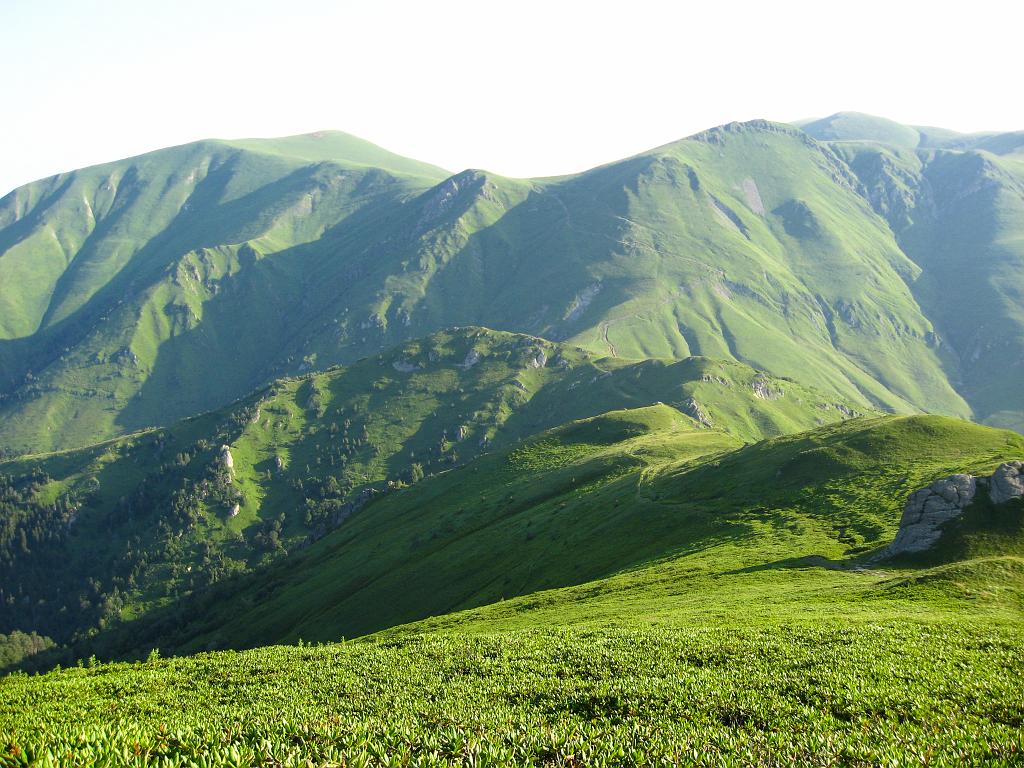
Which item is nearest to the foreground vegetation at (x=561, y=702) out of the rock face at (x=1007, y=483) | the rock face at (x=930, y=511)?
the rock face at (x=930, y=511)

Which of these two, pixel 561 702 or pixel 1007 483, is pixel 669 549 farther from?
pixel 561 702

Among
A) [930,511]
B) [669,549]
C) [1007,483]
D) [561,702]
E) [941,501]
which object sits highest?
[561,702]

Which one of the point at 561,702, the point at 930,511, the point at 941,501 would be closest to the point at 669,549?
the point at 930,511

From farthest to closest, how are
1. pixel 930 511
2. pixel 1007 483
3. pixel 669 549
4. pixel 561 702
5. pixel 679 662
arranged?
pixel 669 549 < pixel 930 511 < pixel 1007 483 < pixel 679 662 < pixel 561 702

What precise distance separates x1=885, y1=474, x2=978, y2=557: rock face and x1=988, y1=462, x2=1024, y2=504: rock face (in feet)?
6.86

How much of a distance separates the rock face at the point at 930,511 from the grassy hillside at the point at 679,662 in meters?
2.12

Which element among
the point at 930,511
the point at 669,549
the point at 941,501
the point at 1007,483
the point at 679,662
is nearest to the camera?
the point at 679,662

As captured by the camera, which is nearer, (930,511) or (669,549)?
(930,511)

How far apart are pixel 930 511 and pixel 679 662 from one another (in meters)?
61.0

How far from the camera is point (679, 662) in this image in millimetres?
41281

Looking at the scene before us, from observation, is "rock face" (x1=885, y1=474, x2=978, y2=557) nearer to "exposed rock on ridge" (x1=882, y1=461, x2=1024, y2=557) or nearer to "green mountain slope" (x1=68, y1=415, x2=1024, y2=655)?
"exposed rock on ridge" (x1=882, y1=461, x2=1024, y2=557)

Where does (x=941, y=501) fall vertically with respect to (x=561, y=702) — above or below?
below

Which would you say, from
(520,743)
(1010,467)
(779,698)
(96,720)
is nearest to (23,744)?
(520,743)

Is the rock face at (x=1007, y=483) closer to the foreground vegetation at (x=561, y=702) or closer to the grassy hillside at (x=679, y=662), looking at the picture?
the grassy hillside at (x=679, y=662)
